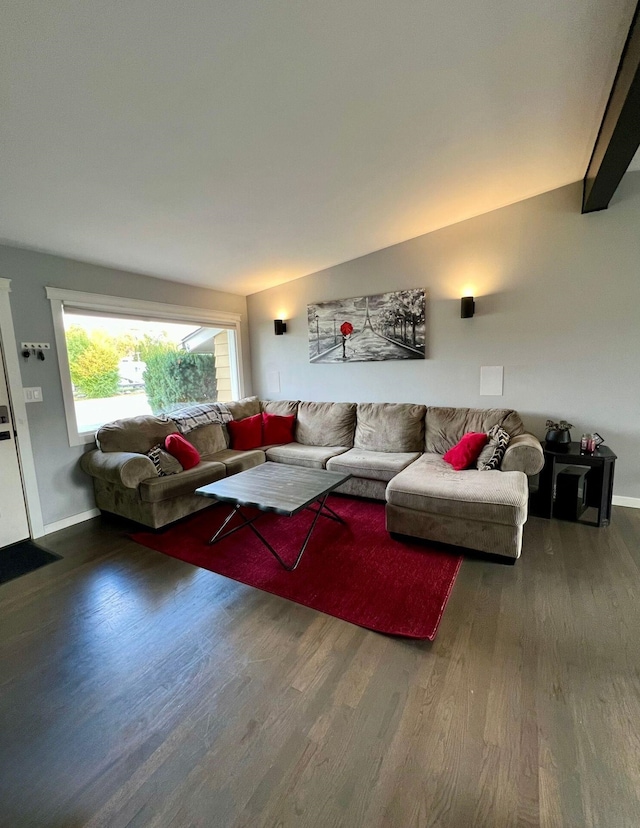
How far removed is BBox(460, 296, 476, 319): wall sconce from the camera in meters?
3.59

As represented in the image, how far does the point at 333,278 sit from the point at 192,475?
281cm

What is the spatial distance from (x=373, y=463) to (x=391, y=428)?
589 mm

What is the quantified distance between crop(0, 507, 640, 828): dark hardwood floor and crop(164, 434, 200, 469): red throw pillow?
1.26 metres

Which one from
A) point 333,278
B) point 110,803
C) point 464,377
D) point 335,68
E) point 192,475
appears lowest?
point 110,803

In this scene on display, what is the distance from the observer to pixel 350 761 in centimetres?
126

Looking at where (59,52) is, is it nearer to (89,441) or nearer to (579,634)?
(89,441)

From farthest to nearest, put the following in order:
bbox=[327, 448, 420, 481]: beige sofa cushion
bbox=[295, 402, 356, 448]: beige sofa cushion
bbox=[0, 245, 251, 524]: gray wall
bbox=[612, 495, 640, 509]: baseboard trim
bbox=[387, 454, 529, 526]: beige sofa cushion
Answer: bbox=[295, 402, 356, 448]: beige sofa cushion < bbox=[327, 448, 420, 481]: beige sofa cushion < bbox=[612, 495, 640, 509]: baseboard trim < bbox=[0, 245, 251, 524]: gray wall < bbox=[387, 454, 529, 526]: beige sofa cushion

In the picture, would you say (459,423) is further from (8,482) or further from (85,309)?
(8,482)

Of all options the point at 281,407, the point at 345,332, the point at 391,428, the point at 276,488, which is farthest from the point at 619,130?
the point at 281,407

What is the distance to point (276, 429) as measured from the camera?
4.40 meters

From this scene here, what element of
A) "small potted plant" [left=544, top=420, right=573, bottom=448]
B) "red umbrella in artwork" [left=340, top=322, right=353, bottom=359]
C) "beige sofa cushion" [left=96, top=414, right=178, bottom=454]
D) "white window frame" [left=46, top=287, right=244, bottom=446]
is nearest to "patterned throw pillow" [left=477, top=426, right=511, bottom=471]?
"small potted plant" [left=544, top=420, right=573, bottom=448]

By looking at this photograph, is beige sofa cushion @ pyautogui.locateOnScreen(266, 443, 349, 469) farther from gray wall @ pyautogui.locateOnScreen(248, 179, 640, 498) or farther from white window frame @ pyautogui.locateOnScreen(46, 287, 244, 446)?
white window frame @ pyautogui.locateOnScreen(46, 287, 244, 446)

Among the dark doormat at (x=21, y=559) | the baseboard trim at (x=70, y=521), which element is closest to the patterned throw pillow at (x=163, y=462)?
the baseboard trim at (x=70, y=521)

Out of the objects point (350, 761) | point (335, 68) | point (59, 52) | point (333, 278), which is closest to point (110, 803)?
point (350, 761)
